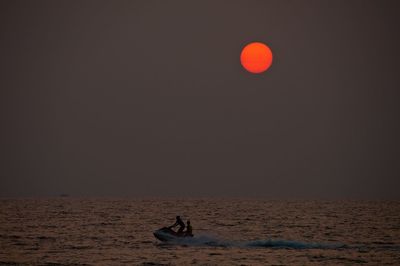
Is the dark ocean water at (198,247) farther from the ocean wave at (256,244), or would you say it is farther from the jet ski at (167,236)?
the jet ski at (167,236)

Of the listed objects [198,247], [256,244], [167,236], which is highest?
[167,236]

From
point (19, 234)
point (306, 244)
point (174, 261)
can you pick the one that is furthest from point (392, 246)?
point (19, 234)

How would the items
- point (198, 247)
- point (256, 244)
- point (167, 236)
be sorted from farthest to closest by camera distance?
point (167, 236)
point (256, 244)
point (198, 247)

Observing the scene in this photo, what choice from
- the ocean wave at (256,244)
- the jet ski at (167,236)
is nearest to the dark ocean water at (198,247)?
the ocean wave at (256,244)

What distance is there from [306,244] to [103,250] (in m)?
14.7

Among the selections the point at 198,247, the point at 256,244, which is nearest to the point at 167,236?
the point at 198,247

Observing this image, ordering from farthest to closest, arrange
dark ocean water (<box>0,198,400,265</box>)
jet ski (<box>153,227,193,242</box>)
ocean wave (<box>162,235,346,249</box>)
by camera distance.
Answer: jet ski (<box>153,227,193,242</box>)
ocean wave (<box>162,235,346,249</box>)
dark ocean water (<box>0,198,400,265</box>)

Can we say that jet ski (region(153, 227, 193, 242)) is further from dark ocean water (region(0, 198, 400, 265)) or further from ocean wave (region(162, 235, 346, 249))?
dark ocean water (region(0, 198, 400, 265))

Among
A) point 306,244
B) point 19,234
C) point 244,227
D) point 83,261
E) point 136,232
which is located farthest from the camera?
point 244,227

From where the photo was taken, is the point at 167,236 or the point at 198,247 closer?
the point at 198,247

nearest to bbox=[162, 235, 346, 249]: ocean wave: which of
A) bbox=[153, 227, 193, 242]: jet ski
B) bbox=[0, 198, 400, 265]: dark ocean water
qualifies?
bbox=[0, 198, 400, 265]: dark ocean water

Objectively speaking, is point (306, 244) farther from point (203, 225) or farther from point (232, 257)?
point (203, 225)

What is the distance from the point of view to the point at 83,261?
44094 millimetres

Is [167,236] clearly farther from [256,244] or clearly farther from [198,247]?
[256,244]
